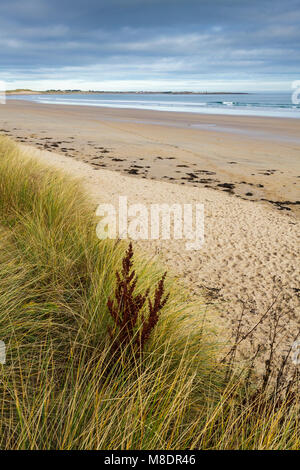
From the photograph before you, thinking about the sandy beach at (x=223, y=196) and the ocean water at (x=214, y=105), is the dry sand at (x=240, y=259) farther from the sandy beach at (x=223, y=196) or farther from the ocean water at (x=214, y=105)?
the ocean water at (x=214, y=105)

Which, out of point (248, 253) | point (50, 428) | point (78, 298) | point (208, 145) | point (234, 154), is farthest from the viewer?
point (208, 145)

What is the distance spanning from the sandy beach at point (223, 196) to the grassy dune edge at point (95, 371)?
2.44ft

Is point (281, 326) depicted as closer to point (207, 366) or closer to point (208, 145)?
point (207, 366)

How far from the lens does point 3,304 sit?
2.36m

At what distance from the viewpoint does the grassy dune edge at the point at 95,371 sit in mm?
1686

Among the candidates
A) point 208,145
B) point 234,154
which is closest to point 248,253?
point 234,154

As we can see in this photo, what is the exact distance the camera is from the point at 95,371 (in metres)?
1.92

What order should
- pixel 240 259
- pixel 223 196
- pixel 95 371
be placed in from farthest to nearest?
pixel 223 196, pixel 240 259, pixel 95 371

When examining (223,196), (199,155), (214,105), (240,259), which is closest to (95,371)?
(240,259)

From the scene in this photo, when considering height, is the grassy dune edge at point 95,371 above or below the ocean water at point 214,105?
below

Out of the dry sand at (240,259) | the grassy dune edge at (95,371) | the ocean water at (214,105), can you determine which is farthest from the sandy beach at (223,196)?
the ocean water at (214,105)

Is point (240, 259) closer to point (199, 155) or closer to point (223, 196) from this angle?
point (223, 196)

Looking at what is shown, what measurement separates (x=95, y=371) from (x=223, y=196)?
264 inches
